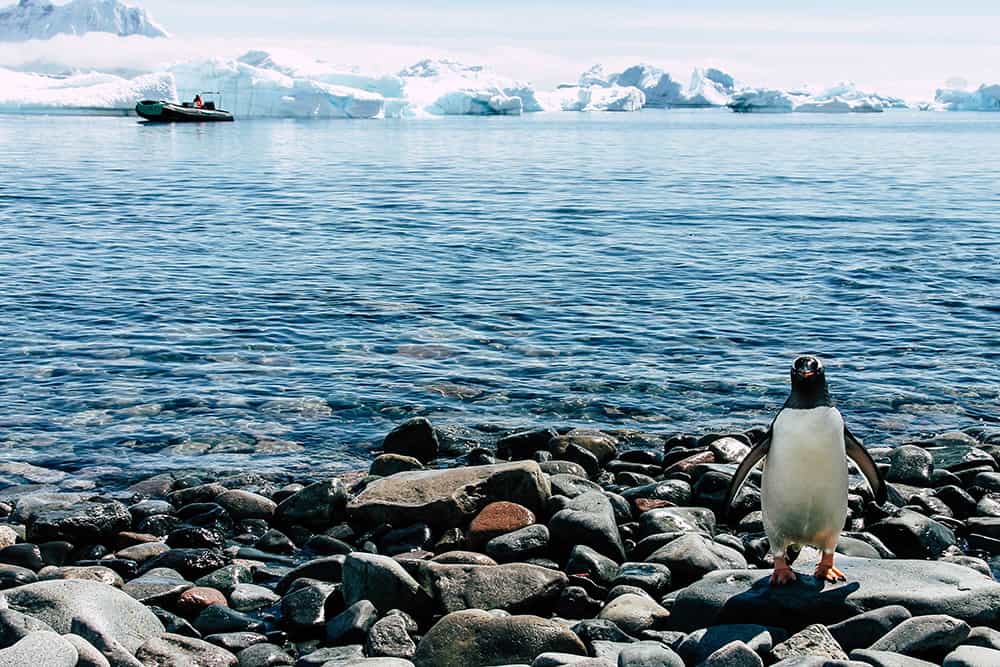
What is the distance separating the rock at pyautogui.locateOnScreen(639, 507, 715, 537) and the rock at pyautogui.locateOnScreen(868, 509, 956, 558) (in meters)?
1.03

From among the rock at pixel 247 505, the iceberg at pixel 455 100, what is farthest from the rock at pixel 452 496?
the iceberg at pixel 455 100

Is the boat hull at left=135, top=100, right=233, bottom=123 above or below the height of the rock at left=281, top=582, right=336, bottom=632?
above

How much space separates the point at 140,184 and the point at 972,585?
3477 centimetres

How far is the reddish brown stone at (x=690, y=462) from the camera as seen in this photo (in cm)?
881

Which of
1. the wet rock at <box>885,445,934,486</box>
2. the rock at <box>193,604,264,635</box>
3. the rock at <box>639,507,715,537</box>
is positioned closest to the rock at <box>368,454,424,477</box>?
the rock at <box>639,507,715,537</box>

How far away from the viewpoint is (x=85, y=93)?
115 metres

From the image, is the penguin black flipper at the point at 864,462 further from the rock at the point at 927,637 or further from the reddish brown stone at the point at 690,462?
the reddish brown stone at the point at 690,462

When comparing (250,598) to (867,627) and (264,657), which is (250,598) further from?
(867,627)

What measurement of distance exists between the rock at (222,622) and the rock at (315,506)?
5.89 ft

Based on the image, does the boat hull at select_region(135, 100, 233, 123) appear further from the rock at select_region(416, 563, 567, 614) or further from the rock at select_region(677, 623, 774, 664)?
the rock at select_region(677, 623, 774, 664)

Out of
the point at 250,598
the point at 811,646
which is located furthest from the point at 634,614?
the point at 250,598

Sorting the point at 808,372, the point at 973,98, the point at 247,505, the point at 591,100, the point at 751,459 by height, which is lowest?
the point at 247,505

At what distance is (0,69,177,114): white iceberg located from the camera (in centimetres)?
10794

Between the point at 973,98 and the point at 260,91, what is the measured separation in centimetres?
12899
